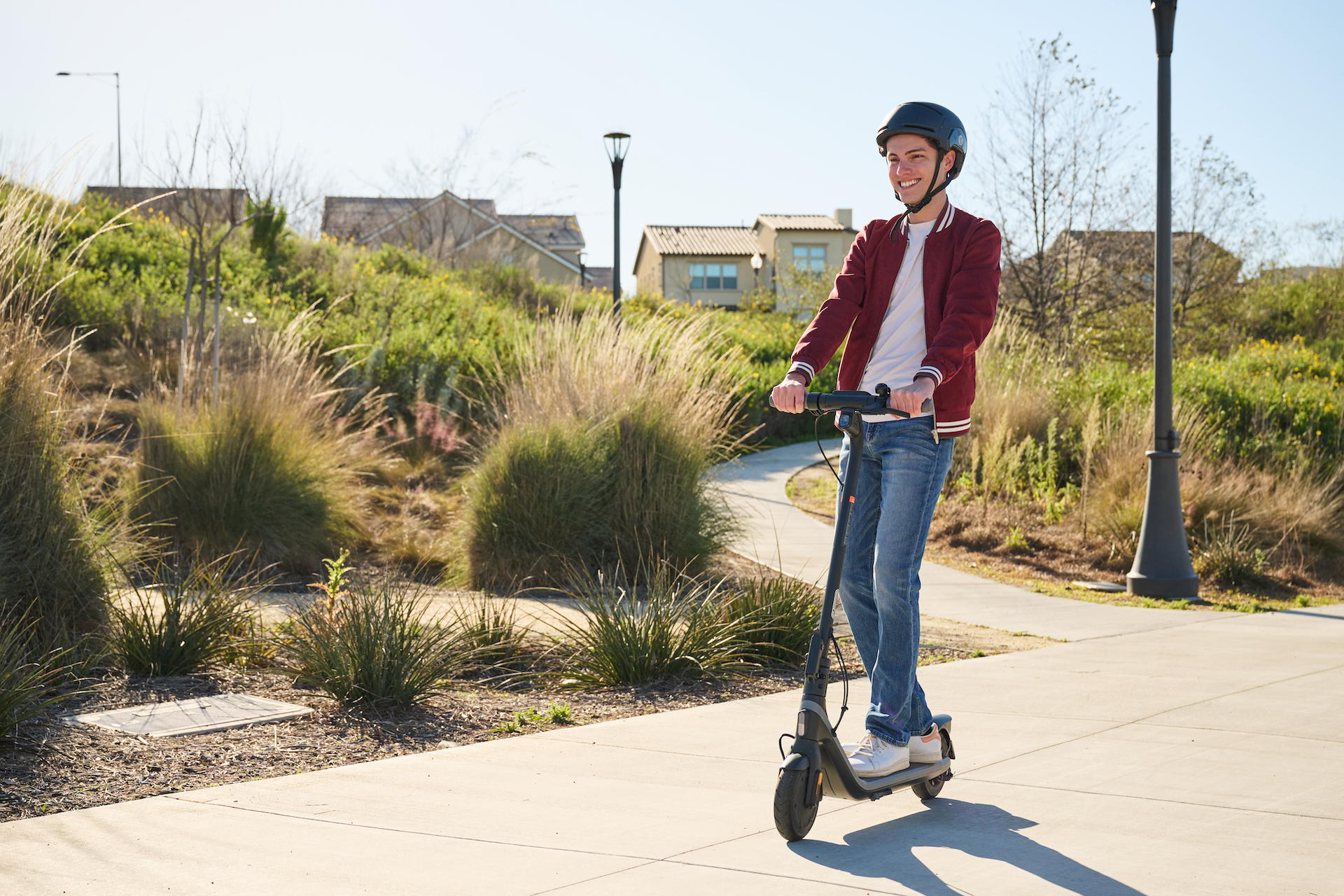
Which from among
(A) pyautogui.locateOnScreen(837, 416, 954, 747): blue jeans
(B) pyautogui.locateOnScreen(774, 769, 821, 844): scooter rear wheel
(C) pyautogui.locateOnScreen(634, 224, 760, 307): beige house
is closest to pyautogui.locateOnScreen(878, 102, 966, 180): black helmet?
(A) pyautogui.locateOnScreen(837, 416, 954, 747): blue jeans

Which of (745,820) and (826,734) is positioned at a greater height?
(826,734)

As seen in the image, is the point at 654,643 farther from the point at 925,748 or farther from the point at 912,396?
the point at 912,396

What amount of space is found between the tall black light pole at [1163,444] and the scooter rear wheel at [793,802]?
276 inches

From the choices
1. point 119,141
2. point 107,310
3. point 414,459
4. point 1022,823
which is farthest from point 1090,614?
point 119,141

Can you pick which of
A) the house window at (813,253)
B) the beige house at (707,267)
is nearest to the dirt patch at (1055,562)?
the beige house at (707,267)

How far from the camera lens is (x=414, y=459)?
1352cm

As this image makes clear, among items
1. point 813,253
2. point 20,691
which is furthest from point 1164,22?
point 813,253

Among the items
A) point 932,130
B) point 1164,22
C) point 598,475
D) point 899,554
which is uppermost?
point 1164,22

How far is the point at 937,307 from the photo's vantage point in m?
3.49

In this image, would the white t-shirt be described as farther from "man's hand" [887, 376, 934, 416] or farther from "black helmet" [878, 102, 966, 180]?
"man's hand" [887, 376, 934, 416]

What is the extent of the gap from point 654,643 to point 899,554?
2.31m

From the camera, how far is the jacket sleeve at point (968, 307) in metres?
3.25

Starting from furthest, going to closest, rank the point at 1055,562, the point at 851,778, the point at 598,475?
1. the point at 1055,562
2. the point at 598,475
3. the point at 851,778

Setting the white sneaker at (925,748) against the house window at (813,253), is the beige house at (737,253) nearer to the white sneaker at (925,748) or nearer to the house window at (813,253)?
the house window at (813,253)
